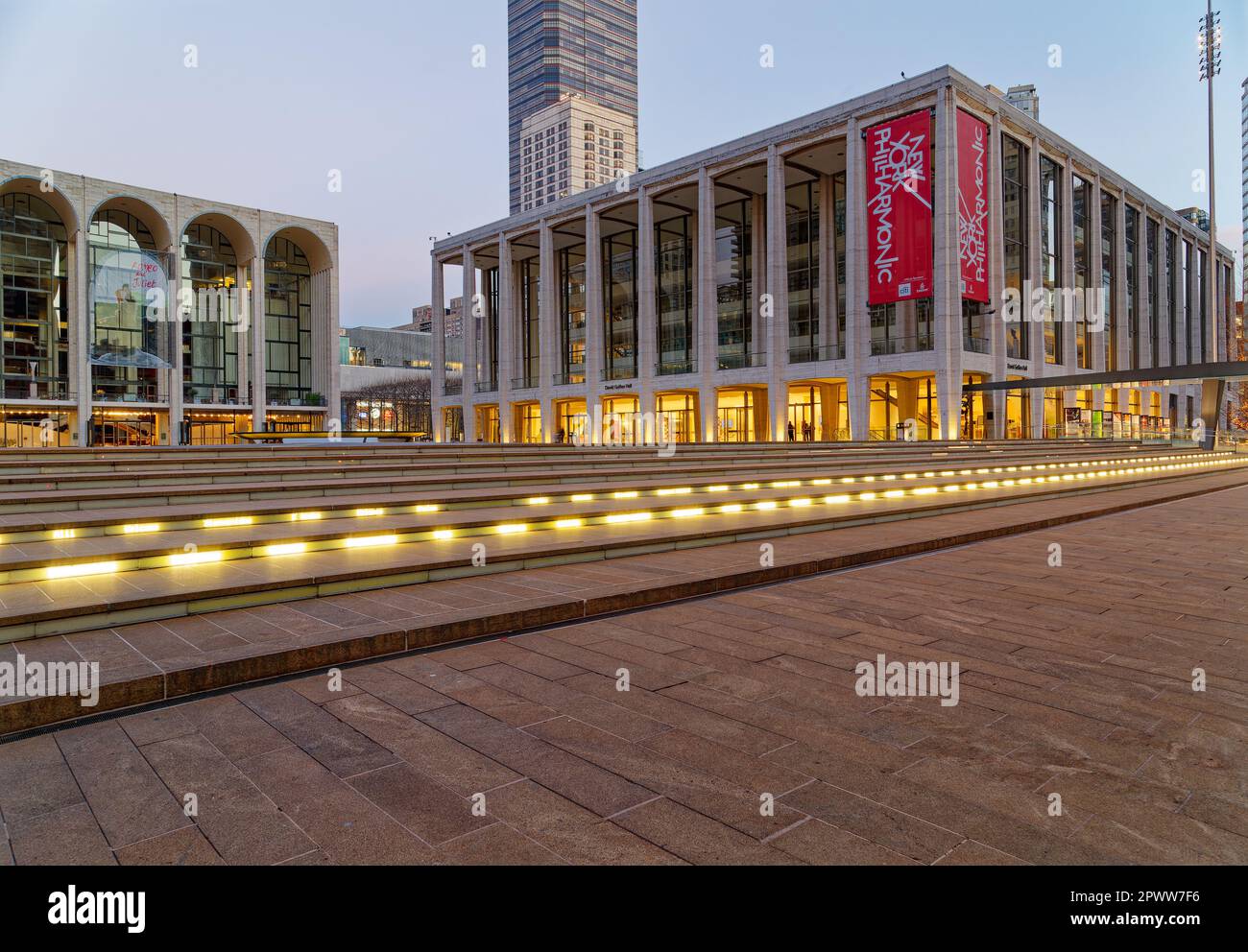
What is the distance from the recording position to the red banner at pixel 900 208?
121 ft

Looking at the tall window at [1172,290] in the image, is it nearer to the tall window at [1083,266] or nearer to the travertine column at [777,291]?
the tall window at [1083,266]

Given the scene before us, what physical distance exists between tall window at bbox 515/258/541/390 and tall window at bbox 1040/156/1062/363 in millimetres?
35692

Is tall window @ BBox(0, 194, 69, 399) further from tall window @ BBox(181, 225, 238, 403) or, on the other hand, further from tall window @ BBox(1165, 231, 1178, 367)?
tall window @ BBox(1165, 231, 1178, 367)

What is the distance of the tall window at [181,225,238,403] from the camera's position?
53688mm

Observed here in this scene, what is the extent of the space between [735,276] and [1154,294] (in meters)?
40.6

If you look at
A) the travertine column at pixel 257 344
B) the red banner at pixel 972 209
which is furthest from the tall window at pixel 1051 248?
the travertine column at pixel 257 344

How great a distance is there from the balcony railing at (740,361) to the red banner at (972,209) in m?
12.0

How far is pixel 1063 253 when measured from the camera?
47.8 metres

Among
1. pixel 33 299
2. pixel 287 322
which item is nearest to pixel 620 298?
pixel 287 322
